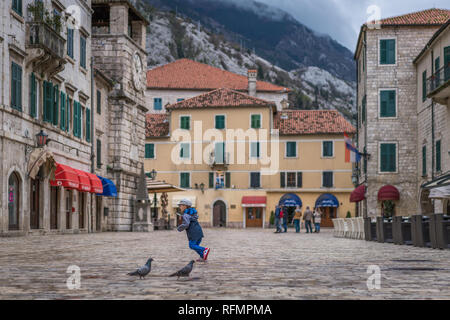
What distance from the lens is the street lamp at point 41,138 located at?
26703 mm

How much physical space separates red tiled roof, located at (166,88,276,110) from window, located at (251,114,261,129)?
100 centimetres

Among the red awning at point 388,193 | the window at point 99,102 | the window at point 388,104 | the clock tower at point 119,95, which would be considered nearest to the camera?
the window at point 99,102

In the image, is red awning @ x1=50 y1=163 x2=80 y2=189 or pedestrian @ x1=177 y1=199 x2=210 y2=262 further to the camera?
red awning @ x1=50 y1=163 x2=80 y2=189

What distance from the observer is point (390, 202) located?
42125 mm

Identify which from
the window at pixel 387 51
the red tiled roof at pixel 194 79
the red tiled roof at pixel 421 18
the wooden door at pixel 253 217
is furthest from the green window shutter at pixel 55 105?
the red tiled roof at pixel 194 79

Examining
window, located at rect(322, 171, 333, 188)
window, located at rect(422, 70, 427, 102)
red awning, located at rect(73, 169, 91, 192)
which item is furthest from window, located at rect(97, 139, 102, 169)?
window, located at rect(322, 171, 333, 188)

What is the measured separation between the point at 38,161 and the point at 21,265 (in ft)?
55.2

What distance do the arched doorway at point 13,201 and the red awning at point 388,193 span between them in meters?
23.4

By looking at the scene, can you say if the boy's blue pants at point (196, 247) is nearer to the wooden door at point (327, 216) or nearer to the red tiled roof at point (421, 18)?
the red tiled roof at point (421, 18)

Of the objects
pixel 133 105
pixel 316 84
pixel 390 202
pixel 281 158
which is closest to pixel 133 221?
pixel 133 105

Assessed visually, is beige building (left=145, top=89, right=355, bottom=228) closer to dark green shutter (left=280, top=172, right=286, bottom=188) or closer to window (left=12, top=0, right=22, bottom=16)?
dark green shutter (left=280, top=172, right=286, bottom=188)

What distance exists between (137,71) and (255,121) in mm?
21390

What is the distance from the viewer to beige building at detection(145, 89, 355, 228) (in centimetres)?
6266

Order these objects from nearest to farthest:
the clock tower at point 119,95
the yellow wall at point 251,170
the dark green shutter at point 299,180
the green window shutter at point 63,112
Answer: the green window shutter at point 63,112
the clock tower at point 119,95
the yellow wall at point 251,170
the dark green shutter at point 299,180
